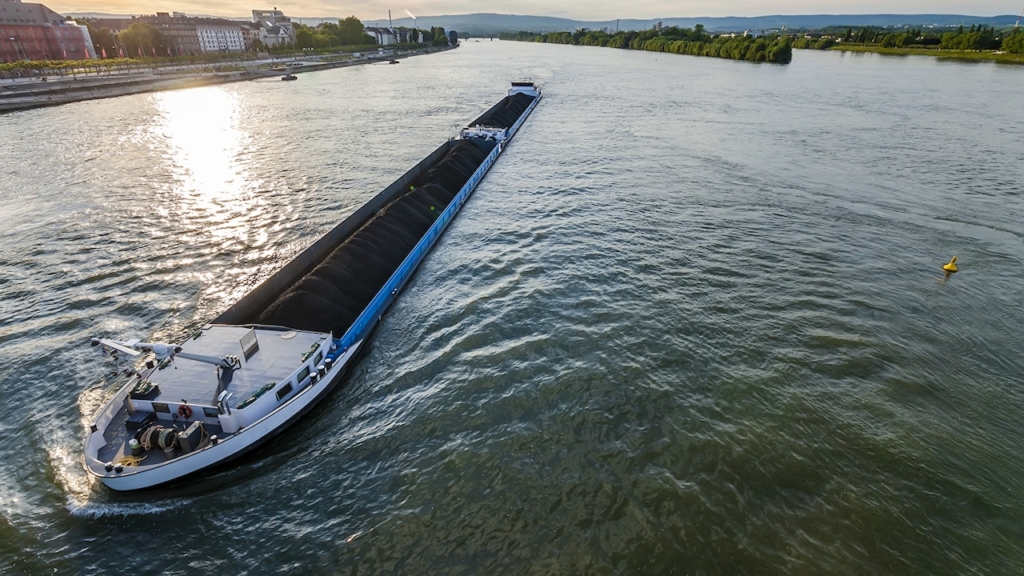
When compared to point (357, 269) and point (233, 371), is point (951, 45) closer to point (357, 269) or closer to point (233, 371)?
point (357, 269)

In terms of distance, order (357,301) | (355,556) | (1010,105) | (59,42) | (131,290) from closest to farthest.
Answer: (355,556) → (357,301) → (131,290) → (1010,105) → (59,42)

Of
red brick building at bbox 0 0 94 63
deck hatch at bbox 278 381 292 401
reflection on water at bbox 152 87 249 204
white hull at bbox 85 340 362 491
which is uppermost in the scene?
red brick building at bbox 0 0 94 63

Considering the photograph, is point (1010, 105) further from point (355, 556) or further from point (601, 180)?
point (355, 556)

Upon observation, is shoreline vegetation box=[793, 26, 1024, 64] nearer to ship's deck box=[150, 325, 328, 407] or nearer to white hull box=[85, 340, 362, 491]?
ship's deck box=[150, 325, 328, 407]

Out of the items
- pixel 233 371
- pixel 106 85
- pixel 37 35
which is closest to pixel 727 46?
pixel 106 85

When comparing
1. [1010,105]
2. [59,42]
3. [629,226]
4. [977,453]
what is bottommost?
[977,453]

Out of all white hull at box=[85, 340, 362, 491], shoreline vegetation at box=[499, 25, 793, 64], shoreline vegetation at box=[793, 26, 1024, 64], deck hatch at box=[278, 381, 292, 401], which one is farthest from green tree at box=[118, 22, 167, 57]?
shoreline vegetation at box=[793, 26, 1024, 64]

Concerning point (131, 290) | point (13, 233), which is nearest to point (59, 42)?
point (13, 233)
